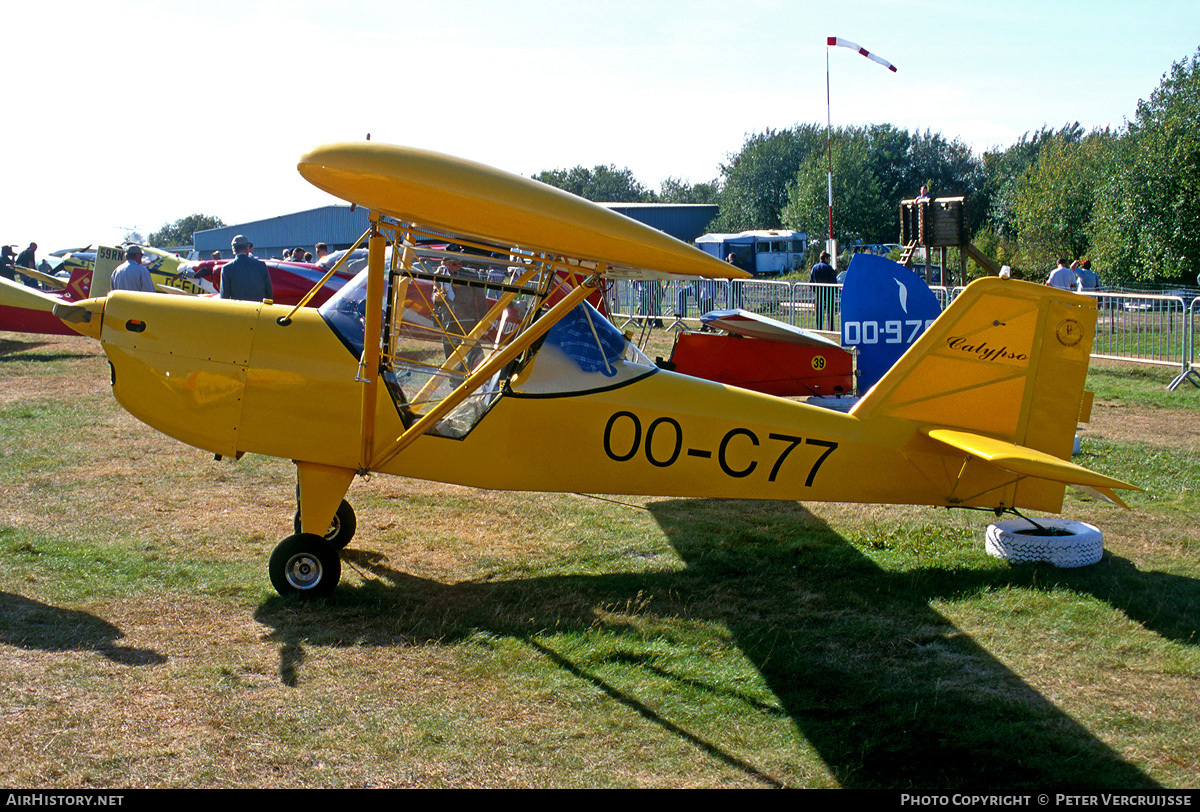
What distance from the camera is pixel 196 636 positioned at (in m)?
4.68

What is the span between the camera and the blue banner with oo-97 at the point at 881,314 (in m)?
9.68

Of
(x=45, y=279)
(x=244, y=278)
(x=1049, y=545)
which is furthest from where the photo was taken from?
(x=45, y=279)

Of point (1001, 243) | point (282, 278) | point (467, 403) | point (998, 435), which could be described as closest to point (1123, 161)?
point (1001, 243)

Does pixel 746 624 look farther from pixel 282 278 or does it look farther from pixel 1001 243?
pixel 1001 243

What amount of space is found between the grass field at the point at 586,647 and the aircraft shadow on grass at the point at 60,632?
0.02m

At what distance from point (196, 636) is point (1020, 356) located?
5179mm

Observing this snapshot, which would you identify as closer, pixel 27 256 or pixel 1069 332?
pixel 1069 332

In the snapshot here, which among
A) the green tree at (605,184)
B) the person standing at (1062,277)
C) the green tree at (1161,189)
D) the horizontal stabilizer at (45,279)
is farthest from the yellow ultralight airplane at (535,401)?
the green tree at (605,184)

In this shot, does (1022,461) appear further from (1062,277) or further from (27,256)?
(27,256)

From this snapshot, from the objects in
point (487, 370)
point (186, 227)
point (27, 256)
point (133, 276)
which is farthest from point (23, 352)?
point (186, 227)

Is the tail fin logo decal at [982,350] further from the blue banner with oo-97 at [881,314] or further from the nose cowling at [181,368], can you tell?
the nose cowling at [181,368]

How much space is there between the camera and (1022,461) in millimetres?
4641

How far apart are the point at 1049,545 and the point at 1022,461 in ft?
4.97

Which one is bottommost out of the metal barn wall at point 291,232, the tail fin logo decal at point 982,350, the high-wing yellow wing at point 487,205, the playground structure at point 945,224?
the tail fin logo decal at point 982,350
